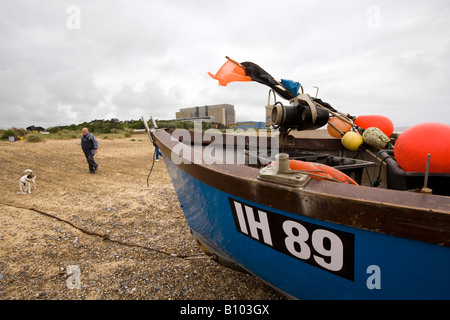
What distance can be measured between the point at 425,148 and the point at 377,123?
179cm

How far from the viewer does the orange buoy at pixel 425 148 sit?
4.29 feet

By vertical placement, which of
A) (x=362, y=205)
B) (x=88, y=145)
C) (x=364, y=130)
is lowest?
(x=362, y=205)

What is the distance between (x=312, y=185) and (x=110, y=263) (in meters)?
2.64

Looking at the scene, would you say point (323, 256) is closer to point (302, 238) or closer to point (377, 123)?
point (302, 238)

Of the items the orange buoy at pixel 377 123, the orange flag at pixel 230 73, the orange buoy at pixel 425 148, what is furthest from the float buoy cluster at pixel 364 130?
the orange flag at pixel 230 73

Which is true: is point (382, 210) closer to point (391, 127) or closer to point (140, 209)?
point (391, 127)

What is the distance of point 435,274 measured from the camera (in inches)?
33.3

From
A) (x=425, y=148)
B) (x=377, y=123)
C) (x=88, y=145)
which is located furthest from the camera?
(x=88, y=145)

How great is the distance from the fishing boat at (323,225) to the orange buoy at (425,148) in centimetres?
6

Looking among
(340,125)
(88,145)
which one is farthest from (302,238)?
(88,145)

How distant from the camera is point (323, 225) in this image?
106cm

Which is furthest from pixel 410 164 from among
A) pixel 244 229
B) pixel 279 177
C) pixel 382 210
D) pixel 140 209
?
pixel 140 209

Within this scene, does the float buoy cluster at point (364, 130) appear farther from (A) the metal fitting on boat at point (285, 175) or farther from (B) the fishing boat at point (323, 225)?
(A) the metal fitting on boat at point (285, 175)

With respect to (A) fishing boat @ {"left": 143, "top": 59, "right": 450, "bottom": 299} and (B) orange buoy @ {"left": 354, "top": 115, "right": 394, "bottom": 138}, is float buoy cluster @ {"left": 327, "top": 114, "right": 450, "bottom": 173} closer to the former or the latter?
(A) fishing boat @ {"left": 143, "top": 59, "right": 450, "bottom": 299}
